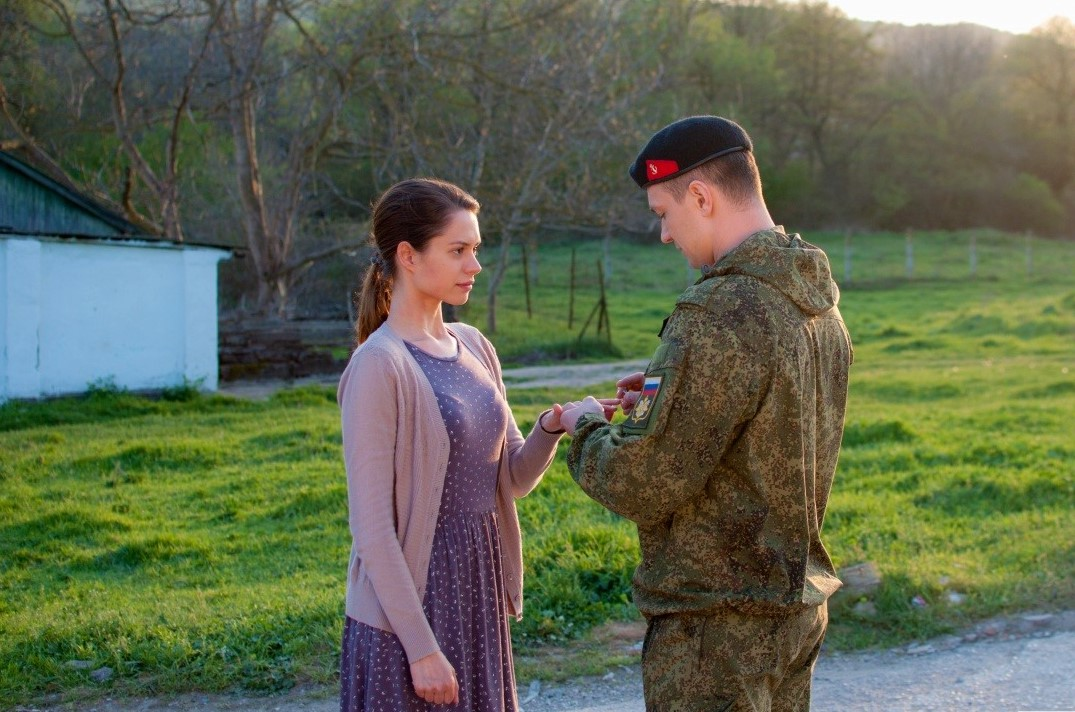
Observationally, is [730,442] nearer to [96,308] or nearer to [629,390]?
[629,390]

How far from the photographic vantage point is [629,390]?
2.71 meters

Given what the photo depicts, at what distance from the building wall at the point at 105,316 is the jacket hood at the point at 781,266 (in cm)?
1341

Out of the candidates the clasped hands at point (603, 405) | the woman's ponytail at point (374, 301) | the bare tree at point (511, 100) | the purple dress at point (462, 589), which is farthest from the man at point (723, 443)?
the bare tree at point (511, 100)

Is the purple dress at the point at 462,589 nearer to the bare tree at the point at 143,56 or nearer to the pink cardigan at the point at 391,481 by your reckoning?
the pink cardigan at the point at 391,481

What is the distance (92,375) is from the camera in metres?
14.7

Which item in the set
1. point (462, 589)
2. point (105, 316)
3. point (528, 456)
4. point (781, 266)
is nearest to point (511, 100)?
point (105, 316)

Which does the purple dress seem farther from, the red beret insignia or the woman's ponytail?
the red beret insignia

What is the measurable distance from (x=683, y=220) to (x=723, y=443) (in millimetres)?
507

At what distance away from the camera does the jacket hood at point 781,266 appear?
2.32 metres

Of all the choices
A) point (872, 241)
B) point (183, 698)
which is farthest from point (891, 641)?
point (872, 241)

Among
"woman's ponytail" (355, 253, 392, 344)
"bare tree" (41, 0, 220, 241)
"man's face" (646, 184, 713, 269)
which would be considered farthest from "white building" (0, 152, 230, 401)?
"man's face" (646, 184, 713, 269)

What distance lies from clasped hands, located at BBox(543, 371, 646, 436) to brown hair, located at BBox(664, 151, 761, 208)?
1.48ft

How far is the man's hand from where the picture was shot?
2.61 metres

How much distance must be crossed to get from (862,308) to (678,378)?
1046 inches
